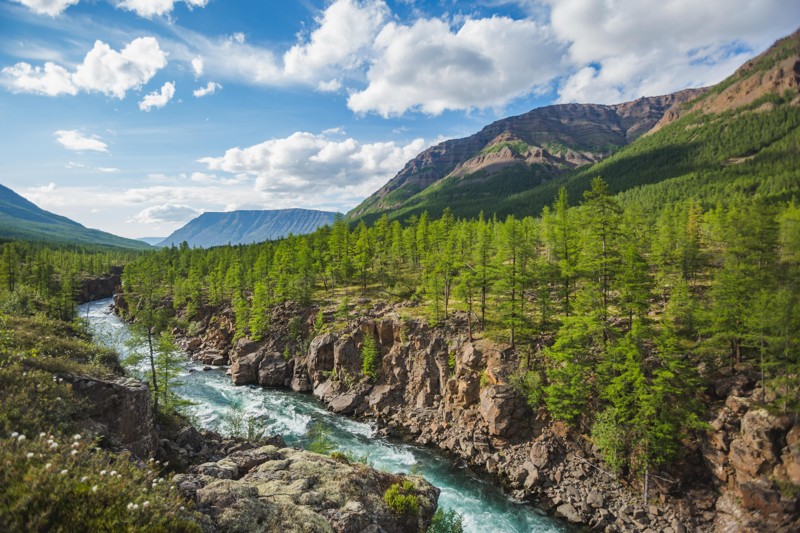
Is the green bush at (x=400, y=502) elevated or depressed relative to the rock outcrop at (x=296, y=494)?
depressed

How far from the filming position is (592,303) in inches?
1352

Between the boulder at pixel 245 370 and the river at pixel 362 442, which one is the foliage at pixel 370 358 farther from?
the boulder at pixel 245 370

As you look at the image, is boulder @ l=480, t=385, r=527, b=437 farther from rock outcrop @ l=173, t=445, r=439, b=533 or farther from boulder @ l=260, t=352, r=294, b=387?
boulder @ l=260, t=352, r=294, b=387

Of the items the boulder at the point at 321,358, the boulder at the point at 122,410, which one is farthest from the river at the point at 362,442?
the boulder at the point at 122,410

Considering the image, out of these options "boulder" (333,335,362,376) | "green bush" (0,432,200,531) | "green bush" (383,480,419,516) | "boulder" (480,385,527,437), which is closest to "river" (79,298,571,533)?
"boulder" (480,385,527,437)

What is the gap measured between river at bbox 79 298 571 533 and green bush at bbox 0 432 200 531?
75.0 feet

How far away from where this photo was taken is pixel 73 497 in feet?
25.7

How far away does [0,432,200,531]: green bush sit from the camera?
7238 mm

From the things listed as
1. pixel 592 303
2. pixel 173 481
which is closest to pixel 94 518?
pixel 173 481

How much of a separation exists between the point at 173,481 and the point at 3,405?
6397mm

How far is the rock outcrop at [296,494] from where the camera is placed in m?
11.5

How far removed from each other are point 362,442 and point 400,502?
26434 mm

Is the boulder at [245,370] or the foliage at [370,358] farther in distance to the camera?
the boulder at [245,370]

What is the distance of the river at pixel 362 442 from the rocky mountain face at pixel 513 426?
177 centimetres
